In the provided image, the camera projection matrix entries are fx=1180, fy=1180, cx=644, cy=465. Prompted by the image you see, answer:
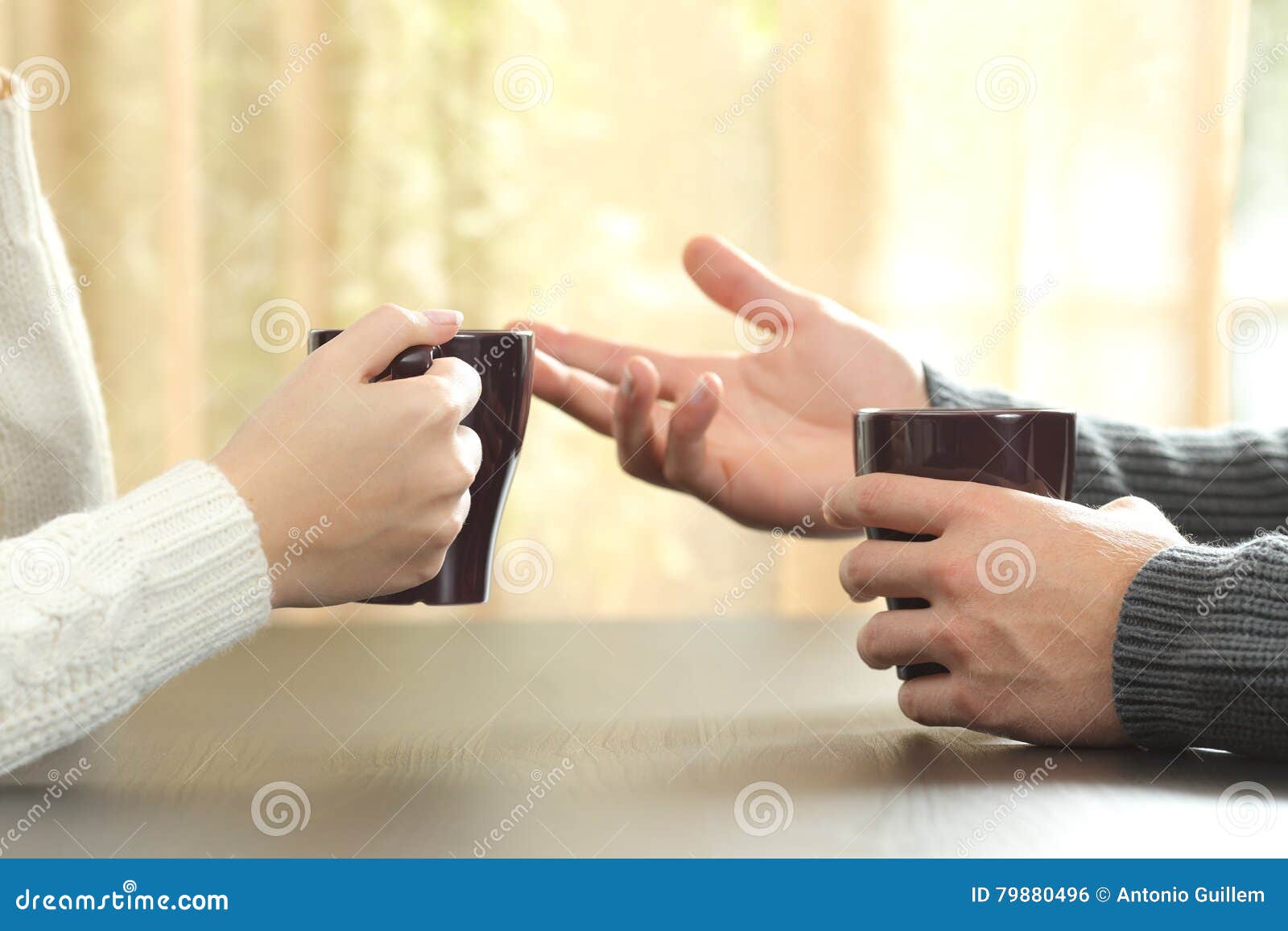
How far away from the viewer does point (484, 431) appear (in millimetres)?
621

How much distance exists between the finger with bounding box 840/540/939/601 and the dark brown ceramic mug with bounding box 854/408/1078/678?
0.04 feet

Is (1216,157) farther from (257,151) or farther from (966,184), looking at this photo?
(257,151)

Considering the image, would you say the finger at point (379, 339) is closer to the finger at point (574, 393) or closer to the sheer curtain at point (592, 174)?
the finger at point (574, 393)

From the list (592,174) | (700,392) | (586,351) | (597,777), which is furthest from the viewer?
(592,174)

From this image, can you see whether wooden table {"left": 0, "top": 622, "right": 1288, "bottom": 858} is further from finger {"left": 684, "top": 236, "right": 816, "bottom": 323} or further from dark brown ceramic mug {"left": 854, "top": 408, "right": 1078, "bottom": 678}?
finger {"left": 684, "top": 236, "right": 816, "bottom": 323}

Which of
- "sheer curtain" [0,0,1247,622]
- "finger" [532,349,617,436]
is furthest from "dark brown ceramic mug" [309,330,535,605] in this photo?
"sheer curtain" [0,0,1247,622]

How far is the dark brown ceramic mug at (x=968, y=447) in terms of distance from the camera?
0.57 meters

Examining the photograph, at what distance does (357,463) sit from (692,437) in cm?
35

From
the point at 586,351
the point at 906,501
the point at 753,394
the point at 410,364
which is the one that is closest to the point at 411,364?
the point at 410,364

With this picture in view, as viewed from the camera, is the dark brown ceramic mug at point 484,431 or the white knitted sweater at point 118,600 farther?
the dark brown ceramic mug at point 484,431

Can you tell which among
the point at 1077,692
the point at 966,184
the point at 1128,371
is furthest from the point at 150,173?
the point at 1077,692

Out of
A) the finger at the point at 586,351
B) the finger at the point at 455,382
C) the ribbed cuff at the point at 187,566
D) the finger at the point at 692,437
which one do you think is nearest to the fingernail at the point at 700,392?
the finger at the point at 692,437

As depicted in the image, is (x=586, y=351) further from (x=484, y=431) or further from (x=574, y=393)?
(x=484, y=431)

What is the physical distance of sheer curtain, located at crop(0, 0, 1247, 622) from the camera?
1902 mm
